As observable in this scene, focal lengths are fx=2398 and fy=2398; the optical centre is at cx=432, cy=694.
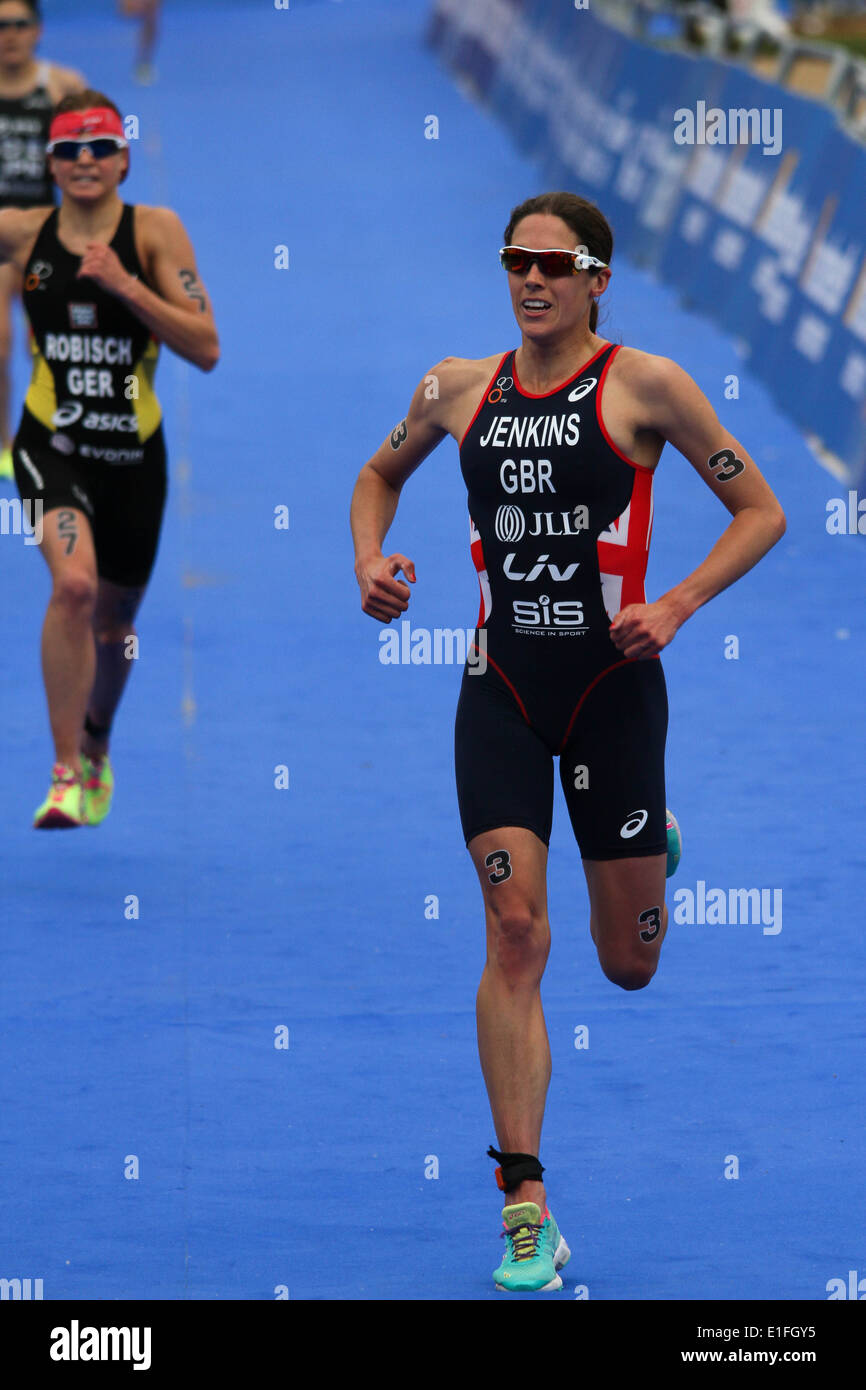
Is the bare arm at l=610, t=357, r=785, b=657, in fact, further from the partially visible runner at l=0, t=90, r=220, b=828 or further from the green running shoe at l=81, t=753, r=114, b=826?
the green running shoe at l=81, t=753, r=114, b=826

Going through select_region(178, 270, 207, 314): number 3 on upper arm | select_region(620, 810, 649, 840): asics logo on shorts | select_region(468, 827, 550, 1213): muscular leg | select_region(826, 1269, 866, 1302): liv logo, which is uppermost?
select_region(178, 270, 207, 314): number 3 on upper arm

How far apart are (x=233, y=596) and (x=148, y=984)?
15.5ft

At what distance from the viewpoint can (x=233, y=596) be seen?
39.1 ft

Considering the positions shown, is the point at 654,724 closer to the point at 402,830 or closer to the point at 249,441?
the point at 402,830

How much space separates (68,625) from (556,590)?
2.82 metres

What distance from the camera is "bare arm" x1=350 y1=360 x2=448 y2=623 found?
5773 millimetres

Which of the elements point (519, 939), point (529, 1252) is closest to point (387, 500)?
point (519, 939)

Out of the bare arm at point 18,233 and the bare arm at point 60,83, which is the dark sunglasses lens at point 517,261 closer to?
the bare arm at point 18,233

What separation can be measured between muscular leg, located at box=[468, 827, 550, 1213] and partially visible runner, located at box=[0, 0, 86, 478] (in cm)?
795

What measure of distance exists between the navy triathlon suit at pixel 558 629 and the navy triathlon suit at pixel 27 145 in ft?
25.4

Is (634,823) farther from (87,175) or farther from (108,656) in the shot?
(87,175)

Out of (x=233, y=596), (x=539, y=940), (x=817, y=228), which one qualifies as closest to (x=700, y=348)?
(x=817, y=228)

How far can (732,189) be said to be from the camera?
55.2 feet

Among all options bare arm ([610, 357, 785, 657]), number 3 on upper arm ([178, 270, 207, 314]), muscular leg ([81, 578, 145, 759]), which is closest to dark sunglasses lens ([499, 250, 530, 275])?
bare arm ([610, 357, 785, 657])
